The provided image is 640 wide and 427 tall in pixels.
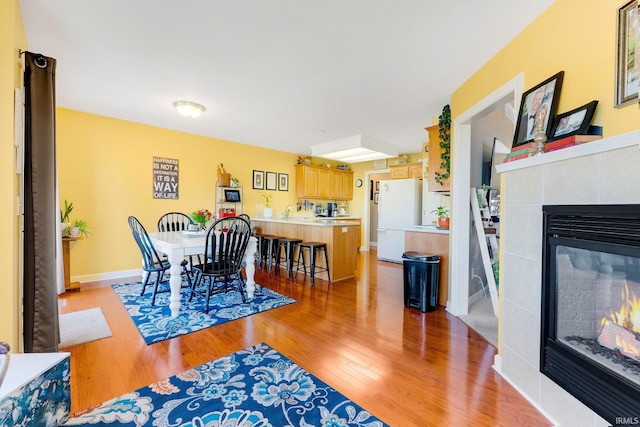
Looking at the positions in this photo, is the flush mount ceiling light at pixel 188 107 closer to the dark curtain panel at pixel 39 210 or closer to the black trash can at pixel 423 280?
the dark curtain panel at pixel 39 210

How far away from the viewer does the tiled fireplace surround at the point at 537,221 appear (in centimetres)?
121

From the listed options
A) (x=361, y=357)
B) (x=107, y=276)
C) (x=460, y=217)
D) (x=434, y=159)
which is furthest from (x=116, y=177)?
(x=460, y=217)

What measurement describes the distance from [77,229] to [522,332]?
492 centimetres

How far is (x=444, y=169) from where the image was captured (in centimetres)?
322

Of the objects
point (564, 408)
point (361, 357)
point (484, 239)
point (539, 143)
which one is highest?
point (539, 143)

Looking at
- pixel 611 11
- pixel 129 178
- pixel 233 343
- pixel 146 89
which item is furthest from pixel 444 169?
pixel 129 178

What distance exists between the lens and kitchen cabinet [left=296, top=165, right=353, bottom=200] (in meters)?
6.68

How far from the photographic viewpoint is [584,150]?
133 centimetres

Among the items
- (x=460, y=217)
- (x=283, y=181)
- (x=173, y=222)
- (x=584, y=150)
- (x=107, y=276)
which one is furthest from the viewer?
(x=283, y=181)

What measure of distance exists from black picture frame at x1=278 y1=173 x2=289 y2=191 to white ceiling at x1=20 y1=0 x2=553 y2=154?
259 centimetres

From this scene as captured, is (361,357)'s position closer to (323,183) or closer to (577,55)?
(577,55)

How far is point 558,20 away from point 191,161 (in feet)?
16.5

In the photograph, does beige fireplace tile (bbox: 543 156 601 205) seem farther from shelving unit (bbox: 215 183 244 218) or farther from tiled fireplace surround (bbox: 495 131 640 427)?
shelving unit (bbox: 215 183 244 218)

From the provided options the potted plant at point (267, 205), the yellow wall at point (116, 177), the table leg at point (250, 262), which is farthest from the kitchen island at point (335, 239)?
the yellow wall at point (116, 177)
